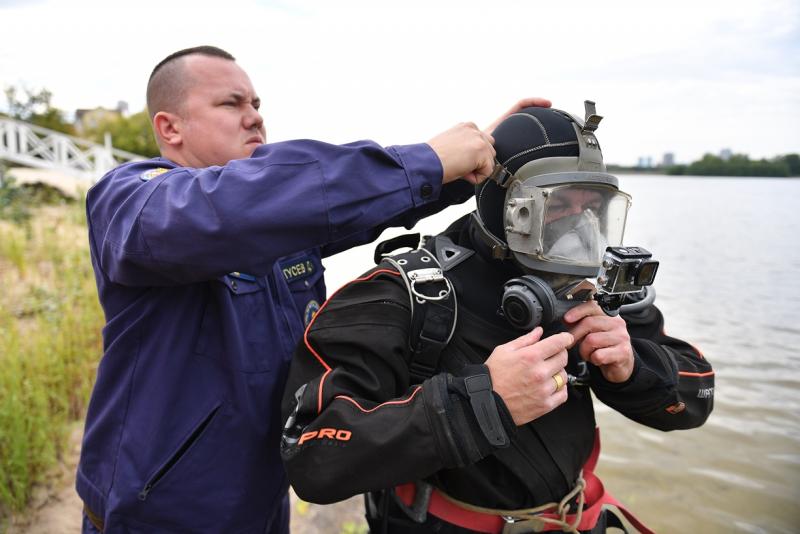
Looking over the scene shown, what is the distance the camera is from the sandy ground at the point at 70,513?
9.65 feet

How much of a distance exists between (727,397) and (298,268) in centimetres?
560

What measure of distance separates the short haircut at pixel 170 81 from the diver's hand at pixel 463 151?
95 centimetres

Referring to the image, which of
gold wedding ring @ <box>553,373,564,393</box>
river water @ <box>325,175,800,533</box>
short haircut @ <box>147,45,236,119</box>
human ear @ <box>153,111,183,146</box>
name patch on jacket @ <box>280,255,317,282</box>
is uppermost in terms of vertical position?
short haircut @ <box>147,45,236,119</box>

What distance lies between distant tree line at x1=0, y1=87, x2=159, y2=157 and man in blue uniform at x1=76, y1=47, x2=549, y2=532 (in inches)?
598

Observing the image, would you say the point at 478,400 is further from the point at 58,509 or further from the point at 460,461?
the point at 58,509

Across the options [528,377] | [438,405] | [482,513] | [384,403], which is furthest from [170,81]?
[482,513]

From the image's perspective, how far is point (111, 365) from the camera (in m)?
1.69

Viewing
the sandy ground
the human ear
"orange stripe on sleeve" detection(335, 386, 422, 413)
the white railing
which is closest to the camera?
"orange stripe on sleeve" detection(335, 386, 422, 413)

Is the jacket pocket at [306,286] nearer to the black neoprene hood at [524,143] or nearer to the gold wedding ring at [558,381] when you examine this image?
the black neoprene hood at [524,143]

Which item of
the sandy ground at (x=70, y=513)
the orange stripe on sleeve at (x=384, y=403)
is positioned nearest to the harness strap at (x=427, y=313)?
the orange stripe on sleeve at (x=384, y=403)

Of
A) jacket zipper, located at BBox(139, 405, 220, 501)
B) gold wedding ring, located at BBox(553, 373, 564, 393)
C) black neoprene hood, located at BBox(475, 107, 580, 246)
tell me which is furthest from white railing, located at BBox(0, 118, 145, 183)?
gold wedding ring, located at BBox(553, 373, 564, 393)

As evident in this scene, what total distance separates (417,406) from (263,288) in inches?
27.4

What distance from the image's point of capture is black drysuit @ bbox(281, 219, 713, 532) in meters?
1.41

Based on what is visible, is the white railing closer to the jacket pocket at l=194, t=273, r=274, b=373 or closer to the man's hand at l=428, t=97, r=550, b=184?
the jacket pocket at l=194, t=273, r=274, b=373
